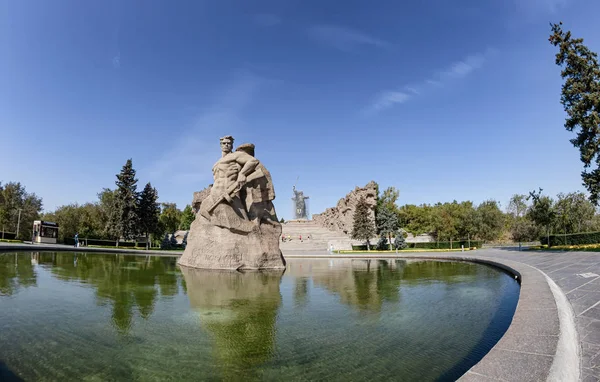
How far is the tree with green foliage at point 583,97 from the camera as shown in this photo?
2384 cm

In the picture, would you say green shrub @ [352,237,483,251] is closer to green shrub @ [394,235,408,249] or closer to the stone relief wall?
green shrub @ [394,235,408,249]

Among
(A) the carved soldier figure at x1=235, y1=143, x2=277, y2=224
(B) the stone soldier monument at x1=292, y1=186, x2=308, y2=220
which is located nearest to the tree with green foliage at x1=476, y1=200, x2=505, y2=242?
(B) the stone soldier monument at x1=292, y1=186, x2=308, y2=220

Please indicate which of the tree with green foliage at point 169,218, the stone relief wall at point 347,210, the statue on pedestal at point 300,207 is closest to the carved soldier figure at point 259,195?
the stone relief wall at point 347,210

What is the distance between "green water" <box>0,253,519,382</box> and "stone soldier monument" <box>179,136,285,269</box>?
19.0ft

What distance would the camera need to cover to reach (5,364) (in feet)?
16.6

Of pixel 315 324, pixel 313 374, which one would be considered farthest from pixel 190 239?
pixel 313 374

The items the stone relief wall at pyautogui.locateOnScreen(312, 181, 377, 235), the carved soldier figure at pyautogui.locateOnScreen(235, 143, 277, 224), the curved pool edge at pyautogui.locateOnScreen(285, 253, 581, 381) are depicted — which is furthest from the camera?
the stone relief wall at pyautogui.locateOnScreen(312, 181, 377, 235)

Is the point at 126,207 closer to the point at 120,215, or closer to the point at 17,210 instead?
the point at 120,215

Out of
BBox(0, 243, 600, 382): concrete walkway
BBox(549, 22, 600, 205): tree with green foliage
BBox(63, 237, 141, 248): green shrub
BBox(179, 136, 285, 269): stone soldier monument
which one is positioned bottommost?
BBox(63, 237, 141, 248): green shrub

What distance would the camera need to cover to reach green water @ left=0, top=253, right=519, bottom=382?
505 centimetres

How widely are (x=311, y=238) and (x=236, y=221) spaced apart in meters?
33.4

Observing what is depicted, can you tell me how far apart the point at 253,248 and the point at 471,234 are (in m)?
44.8

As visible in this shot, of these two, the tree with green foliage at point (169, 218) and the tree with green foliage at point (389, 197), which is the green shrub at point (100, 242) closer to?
the tree with green foliage at point (169, 218)

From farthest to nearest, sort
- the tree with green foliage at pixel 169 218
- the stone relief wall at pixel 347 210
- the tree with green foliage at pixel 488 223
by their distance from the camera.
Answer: the tree with green foliage at pixel 169 218, the stone relief wall at pixel 347 210, the tree with green foliage at pixel 488 223
